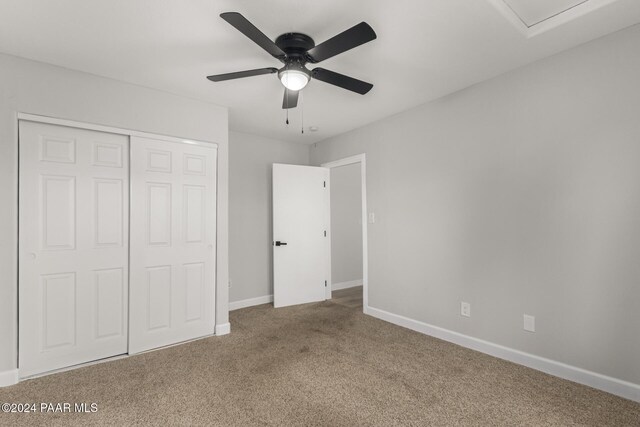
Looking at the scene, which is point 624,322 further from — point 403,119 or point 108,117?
point 108,117

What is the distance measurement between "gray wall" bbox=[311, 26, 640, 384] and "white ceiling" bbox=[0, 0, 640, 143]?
268 millimetres

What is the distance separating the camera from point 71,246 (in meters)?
2.63

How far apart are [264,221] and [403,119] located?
2395 mm

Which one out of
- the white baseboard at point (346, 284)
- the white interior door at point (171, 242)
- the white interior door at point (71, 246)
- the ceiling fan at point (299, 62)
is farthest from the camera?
the white baseboard at point (346, 284)

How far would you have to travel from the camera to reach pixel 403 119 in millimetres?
3684

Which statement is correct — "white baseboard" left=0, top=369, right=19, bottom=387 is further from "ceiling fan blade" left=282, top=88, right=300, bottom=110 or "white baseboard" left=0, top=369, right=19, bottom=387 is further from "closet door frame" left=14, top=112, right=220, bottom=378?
"ceiling fan blade" left=282, top=88, right=300, bottom=110

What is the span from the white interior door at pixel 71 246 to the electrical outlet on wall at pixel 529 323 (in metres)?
3.45

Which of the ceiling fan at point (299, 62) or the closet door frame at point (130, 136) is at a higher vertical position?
the ceiling fan at point (299, 62)

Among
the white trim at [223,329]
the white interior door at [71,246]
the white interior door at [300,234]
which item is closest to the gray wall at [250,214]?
the white interior door at [300,234]

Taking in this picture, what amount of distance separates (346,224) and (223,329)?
2940 millimetres

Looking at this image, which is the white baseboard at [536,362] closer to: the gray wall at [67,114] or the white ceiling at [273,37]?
the gray wall at [67,114]

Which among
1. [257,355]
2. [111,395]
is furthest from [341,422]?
[111,395]

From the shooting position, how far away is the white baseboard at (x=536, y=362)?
2.14m

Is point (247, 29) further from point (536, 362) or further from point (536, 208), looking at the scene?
point (536, 362)
